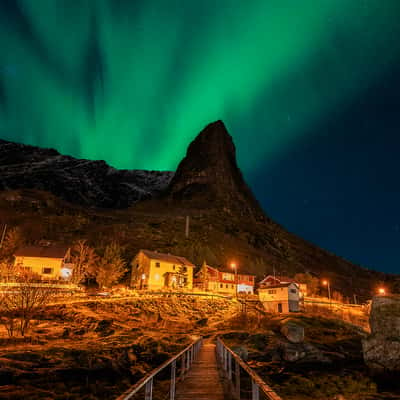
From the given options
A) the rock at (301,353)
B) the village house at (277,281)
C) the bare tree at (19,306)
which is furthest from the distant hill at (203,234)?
the rock at (301,353)

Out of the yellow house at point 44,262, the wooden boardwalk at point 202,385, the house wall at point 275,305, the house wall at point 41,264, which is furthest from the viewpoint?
the yellow house at point 44,262

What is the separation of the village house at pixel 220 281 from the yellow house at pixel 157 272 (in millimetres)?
6167

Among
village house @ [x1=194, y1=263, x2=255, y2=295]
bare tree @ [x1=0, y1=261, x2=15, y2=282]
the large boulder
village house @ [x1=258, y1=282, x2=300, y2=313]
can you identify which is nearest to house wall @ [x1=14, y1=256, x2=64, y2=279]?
bare tree @ [x1=0, y1=261, x2=15, y2=282]

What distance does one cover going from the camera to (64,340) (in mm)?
33344

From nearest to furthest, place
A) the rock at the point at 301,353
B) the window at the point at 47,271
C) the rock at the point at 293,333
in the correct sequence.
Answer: the rock at the point at 301,353
the rock at the point at 293,333
the window at the point at 47,271

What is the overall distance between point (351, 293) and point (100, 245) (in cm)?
11370

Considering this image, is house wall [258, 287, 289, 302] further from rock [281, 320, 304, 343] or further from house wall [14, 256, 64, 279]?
house wall [14, 256, 64, 279]

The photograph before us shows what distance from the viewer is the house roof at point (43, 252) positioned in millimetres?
66938

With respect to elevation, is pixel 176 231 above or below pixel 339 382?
above

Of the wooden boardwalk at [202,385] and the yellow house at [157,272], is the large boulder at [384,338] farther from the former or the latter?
the yellow house at [157,272]

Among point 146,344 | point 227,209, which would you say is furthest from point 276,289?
point 227,209

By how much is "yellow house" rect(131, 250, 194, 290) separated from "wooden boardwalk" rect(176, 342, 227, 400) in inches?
2040

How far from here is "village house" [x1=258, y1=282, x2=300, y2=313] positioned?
60981 mm

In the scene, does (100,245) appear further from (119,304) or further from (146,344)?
(146,344)
